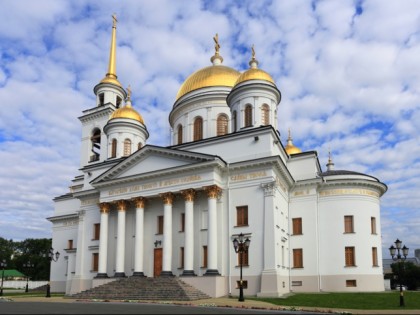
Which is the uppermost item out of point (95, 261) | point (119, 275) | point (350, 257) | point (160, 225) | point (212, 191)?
point (212, 191)

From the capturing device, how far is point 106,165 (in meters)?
38.1

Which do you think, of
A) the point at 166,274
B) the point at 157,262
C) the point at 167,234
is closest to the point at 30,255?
the point at 157,262

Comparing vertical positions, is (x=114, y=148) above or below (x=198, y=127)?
below

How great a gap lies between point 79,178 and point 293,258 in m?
24.8

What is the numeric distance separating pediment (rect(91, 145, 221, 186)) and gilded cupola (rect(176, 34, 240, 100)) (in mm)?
10397

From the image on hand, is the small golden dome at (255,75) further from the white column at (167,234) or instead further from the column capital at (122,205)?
the column capital at (122,205)

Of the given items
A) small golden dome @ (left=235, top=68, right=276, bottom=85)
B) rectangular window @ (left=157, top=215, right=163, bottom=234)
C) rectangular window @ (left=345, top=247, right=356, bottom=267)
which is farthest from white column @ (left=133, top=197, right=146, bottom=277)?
rectangular window @ (left=345, top=247, right=356, bottom=267)

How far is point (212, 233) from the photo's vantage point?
29.4 metres

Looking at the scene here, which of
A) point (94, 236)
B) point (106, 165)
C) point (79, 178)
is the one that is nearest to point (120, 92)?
point (79, 178)

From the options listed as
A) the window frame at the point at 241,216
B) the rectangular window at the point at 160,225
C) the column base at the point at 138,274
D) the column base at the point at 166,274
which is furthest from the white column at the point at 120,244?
the window frame at the point at 241,216

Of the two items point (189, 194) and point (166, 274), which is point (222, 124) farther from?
point (166, 274)

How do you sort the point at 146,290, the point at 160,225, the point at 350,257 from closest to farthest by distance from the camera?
the point at 146,290
the point at 160,225
the point at 350,257

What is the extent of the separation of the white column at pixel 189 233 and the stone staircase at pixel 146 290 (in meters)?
1.05

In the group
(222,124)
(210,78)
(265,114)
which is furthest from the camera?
(210,78)
